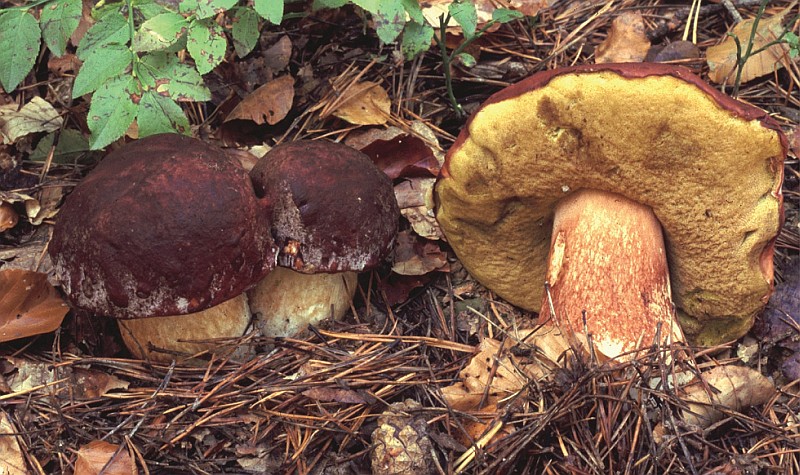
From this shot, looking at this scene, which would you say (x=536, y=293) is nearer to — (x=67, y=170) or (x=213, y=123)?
(x=213, y=123)

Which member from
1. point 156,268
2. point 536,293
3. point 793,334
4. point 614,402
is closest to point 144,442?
point 156,268

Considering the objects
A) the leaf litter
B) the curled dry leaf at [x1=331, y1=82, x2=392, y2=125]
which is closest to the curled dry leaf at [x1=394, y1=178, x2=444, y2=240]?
the leaf litter

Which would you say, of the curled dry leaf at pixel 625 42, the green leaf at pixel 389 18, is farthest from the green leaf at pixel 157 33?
the curled dry leaf at pixel 625 42

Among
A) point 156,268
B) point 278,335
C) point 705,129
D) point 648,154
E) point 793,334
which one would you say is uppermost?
point 705,129

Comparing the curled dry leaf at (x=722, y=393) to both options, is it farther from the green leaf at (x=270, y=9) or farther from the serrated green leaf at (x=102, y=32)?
the serrated green leaf at (x=102, y=32)

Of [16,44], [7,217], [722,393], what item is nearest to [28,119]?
[7,217]

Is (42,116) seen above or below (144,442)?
above
